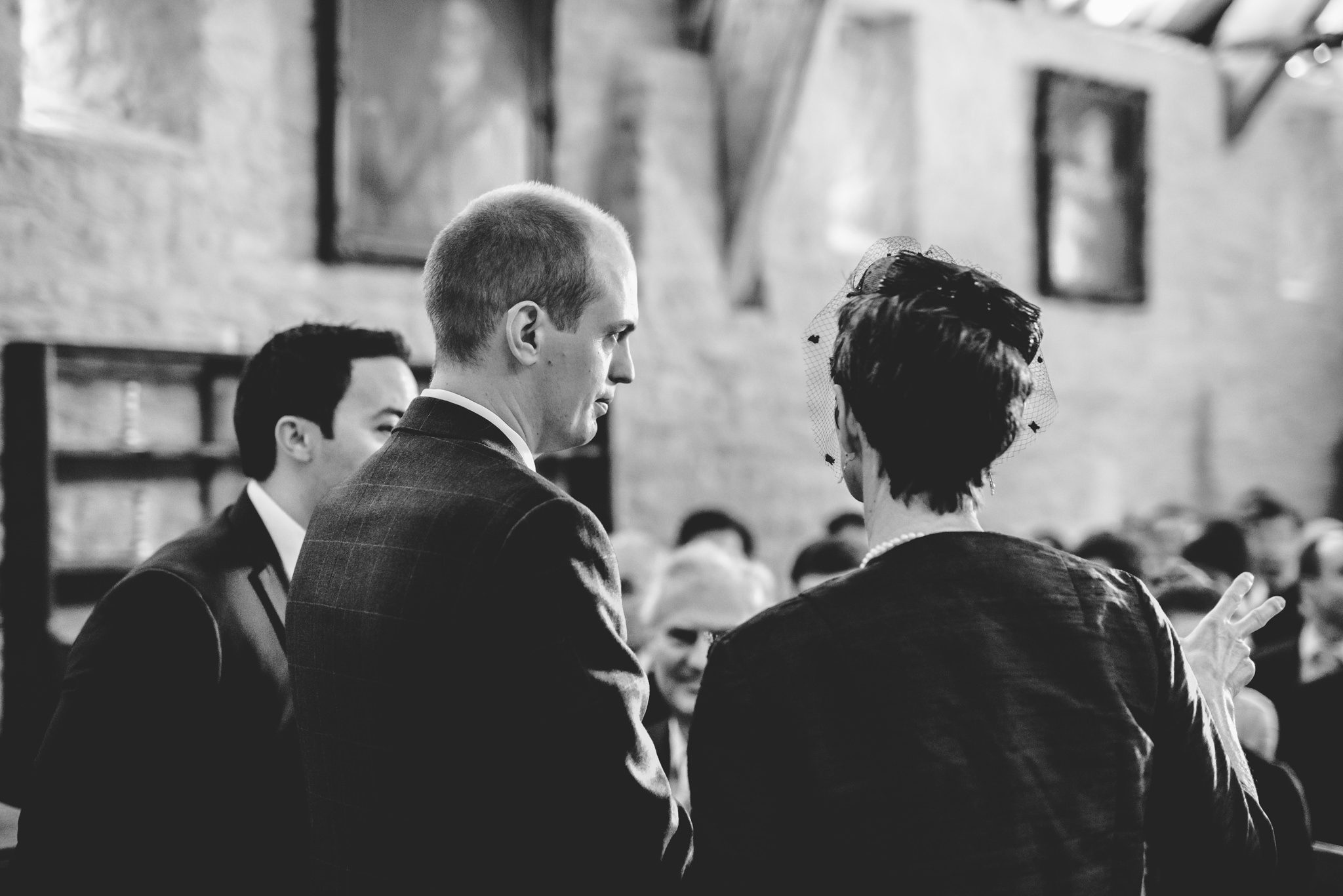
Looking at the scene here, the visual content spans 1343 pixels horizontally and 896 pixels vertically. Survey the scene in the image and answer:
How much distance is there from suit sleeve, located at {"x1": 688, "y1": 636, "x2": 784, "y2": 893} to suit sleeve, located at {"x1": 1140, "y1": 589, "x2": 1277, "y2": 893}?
37cm

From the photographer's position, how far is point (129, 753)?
1.60m

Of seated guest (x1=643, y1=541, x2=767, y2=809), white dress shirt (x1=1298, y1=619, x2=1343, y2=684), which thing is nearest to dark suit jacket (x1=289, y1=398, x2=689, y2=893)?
seated guest (x1=643, y1=541, x2=767, y2=809)

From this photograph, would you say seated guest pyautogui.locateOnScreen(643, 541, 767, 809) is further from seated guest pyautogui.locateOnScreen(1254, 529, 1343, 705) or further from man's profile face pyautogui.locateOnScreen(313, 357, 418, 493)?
Result: seated guest pyautogui.locateOnScreen(1254, 529, 1343, 705)

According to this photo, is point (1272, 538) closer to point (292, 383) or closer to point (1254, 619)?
point (1254, 619)

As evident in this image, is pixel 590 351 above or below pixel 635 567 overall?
above

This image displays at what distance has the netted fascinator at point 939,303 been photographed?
1.17m

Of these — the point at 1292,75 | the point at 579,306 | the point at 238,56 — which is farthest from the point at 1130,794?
the point at 1292,75

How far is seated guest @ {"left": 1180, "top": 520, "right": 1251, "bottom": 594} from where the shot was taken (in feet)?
14.6

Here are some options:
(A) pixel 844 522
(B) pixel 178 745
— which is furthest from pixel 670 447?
(B) pixel 178 745

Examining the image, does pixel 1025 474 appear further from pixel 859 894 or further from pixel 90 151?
pixel 859 894

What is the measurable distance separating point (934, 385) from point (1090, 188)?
8.02 meters

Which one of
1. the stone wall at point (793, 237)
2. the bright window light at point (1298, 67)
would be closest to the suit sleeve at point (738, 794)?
the stone wall at point (793, 237)

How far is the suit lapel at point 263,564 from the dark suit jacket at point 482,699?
531 millimetres

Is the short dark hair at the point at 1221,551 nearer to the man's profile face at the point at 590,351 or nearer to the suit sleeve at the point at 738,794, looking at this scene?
the man's profile face at the point at 590,351
